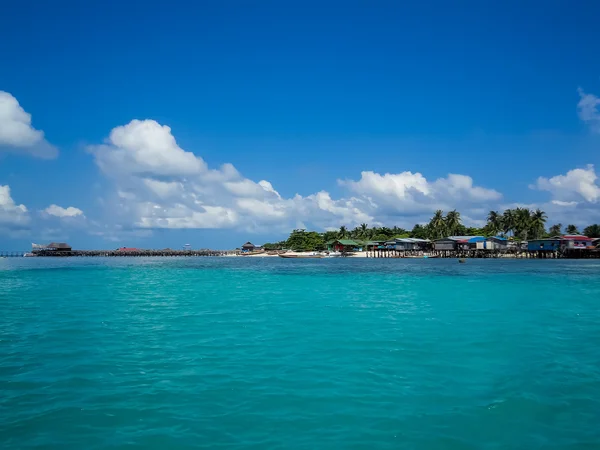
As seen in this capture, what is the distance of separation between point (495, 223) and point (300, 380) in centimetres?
13320

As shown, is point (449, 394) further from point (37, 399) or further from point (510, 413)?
point (37, 399)

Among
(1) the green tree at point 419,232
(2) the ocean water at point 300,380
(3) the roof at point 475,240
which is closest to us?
(2) the ocean water at point 300,380

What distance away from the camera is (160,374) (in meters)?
11.4

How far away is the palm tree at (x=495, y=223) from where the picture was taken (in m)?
130

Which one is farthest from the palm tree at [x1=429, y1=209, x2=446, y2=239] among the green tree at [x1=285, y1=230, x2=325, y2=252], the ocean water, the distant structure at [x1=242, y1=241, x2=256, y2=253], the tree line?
the ocean water

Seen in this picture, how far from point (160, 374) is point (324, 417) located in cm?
495

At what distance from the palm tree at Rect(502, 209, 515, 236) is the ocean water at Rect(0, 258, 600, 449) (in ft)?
369

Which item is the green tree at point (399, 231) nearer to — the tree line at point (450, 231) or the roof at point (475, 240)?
the tree line at point (450, 231)

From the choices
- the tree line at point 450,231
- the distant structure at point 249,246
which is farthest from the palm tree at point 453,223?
the distant structure at point 249,246

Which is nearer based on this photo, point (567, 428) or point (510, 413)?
point (567, 428)

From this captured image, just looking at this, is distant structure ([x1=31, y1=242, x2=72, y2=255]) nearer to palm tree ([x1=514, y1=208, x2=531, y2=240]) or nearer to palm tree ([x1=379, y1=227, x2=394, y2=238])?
palm tree ([x1=379, y1=227, x2=394, y2=238])

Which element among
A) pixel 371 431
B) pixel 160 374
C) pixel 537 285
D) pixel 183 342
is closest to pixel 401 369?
pixel 371 431

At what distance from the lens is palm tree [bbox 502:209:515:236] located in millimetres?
125188


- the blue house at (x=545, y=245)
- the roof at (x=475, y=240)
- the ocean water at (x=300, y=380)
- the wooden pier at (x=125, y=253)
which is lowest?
the ocean water at (x=300, y=380)
